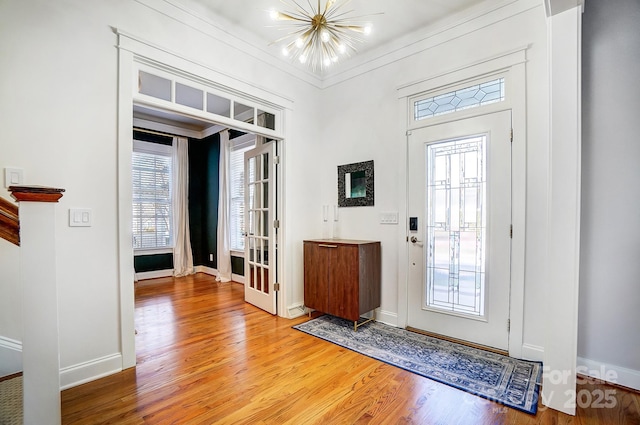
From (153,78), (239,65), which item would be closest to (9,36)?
(153,78)

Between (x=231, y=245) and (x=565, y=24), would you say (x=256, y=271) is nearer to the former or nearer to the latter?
(x=231, y=245)

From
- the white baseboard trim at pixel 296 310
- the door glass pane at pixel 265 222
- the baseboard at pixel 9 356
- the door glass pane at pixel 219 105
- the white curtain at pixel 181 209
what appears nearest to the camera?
the baseboard at pixel 9 356

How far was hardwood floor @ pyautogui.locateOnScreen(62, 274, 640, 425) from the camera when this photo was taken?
1.72 m

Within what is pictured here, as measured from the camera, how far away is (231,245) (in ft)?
17.9

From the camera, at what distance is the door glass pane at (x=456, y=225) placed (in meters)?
2.63

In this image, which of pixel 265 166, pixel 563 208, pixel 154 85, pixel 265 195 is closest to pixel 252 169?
pixel 265 166

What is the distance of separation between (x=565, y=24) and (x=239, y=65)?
268 cm

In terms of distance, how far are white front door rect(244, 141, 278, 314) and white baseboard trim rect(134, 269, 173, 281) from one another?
2.68m

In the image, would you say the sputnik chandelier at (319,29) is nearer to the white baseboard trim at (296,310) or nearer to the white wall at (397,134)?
the white wall at (397,134)

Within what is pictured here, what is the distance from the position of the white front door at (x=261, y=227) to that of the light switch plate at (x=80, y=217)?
5.90 feet

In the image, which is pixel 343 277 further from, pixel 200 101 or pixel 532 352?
pixel 200 101

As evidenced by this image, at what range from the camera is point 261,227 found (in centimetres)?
378

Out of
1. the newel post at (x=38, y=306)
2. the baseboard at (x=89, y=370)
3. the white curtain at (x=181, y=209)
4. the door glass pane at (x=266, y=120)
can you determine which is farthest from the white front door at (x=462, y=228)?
the white curtain at (x=181, y=209)

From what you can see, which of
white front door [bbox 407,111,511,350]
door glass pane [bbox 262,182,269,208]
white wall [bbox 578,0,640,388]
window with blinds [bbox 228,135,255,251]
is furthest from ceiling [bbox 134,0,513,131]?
window with blinds [bbox 228,135,255,251]
